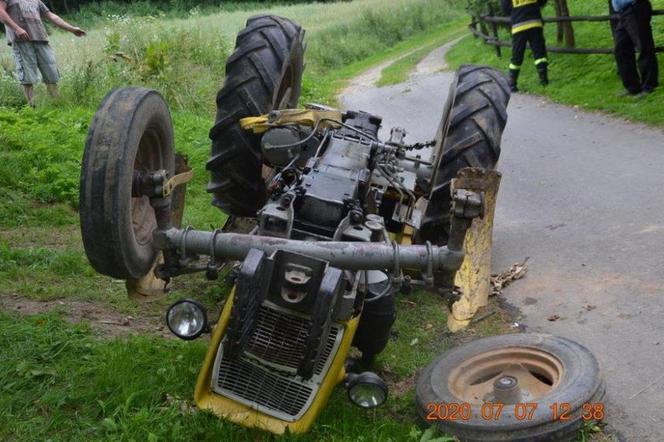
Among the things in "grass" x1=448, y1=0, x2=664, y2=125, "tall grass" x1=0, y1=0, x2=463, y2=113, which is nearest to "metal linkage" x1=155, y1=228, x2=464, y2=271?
"grass" x1=448, y1=0, x2=664, y2=125

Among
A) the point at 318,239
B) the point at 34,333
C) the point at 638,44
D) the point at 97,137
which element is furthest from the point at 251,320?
the point at 638,44

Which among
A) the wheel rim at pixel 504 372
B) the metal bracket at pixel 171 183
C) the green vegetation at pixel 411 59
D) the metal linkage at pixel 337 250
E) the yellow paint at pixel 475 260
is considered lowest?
the green vegetation at pixel 411 59

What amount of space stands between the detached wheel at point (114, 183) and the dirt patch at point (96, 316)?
1162mm

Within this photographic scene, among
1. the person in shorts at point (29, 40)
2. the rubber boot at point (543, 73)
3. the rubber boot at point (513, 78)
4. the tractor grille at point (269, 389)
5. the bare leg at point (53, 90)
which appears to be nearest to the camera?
the tractor grille at point (269, 389)

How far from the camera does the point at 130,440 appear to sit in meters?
3.80

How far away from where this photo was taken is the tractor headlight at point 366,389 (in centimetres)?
380

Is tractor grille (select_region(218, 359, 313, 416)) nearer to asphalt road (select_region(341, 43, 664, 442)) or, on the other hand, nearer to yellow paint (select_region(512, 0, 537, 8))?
asphalt road (select_region(341, 43, 664, 442))

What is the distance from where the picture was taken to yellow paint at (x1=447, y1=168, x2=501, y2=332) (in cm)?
450

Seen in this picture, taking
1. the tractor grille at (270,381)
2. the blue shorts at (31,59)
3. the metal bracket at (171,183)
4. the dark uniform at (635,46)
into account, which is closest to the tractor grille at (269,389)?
the tractor grille at (270,381)

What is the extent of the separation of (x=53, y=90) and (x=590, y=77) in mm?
8849

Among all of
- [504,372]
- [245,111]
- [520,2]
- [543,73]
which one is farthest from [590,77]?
[504,372]

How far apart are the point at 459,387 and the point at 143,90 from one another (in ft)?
7.52

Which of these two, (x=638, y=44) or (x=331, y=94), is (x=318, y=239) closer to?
(x=638, y=44)

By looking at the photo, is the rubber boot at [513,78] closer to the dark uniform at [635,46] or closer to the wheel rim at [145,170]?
the dark uniform at [635,46]
